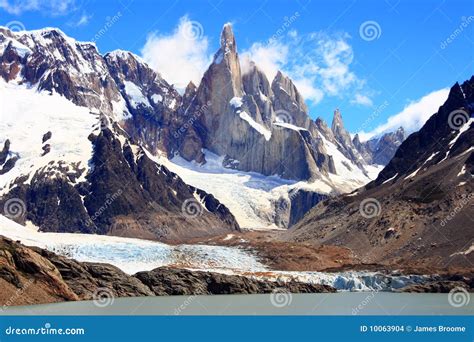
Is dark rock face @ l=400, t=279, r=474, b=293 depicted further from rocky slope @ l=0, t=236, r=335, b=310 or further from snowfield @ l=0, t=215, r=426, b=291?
rocky slope @ l=0, t=236, r=335, b=310

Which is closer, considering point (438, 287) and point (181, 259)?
point (438, 287)

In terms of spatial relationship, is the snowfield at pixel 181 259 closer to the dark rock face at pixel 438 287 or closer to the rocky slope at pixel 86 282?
the dark rock face at pixel 438 287

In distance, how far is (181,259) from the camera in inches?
6393

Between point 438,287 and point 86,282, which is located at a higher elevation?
point 86,282

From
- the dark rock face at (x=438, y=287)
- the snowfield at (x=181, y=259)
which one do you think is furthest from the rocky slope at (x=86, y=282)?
the dark rock face at (x=438, y=287)

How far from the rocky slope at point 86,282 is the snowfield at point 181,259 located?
8296mm

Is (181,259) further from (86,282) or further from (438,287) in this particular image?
(438,287)

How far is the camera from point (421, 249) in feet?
541

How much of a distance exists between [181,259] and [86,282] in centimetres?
5662

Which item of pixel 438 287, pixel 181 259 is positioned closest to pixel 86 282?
pixel 181 259

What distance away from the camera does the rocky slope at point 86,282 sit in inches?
3647
